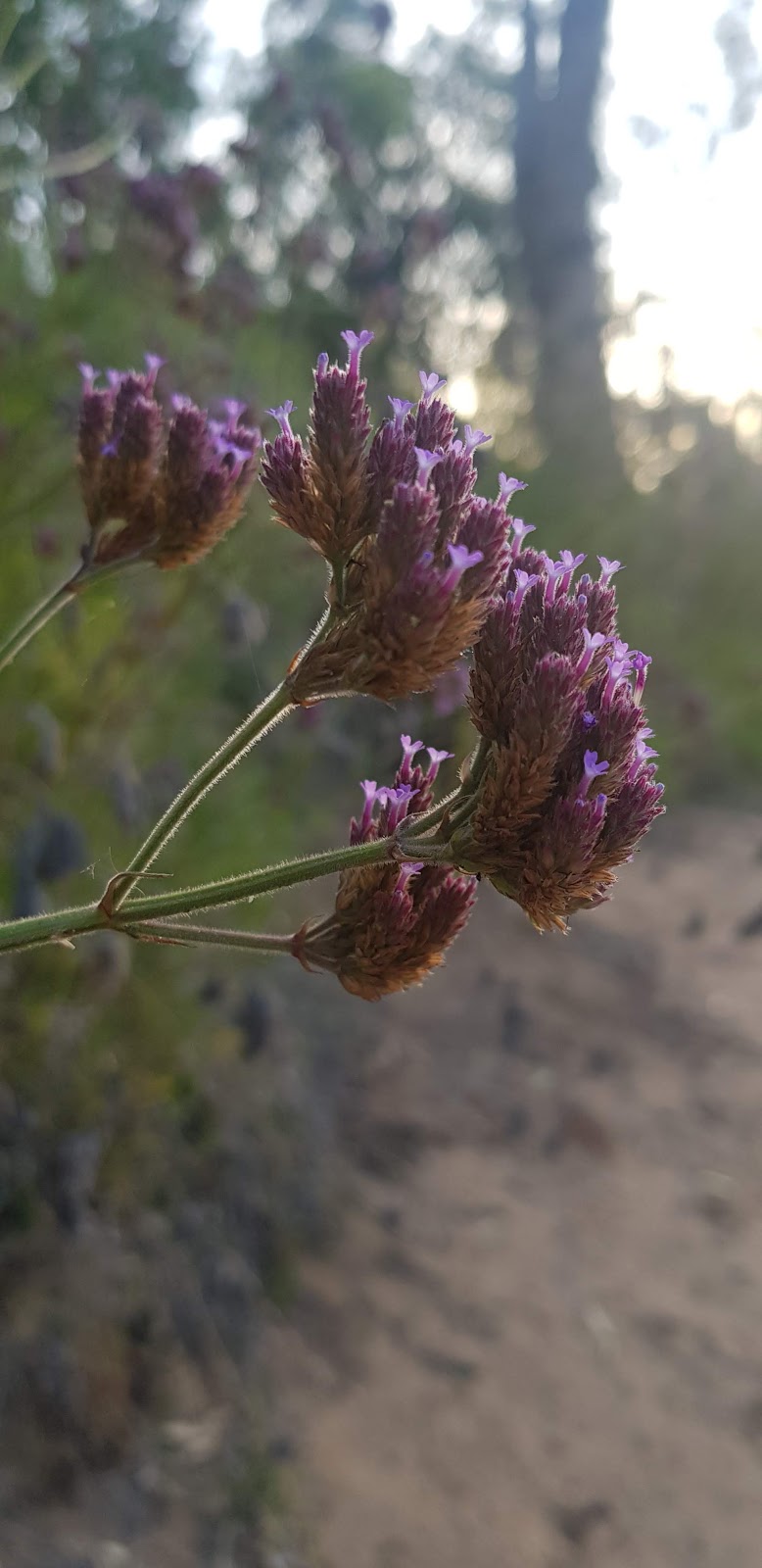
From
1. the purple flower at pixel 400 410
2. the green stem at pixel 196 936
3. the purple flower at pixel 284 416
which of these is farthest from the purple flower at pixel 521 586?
the green stem at pixel 196 936

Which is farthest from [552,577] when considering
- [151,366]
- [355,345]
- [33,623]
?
[151,366]

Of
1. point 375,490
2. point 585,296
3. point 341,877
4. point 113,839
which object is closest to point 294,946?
point 341,877

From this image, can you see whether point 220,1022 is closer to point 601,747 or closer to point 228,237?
point 601,747

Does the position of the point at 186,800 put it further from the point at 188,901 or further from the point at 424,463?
the point at 424,463

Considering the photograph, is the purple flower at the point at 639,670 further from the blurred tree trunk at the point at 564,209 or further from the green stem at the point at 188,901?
the blurred tree trunk at the point at 564,209

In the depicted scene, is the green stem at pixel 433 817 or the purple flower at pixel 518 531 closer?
the green stem at pixel 433 817

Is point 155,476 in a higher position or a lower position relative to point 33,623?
higher

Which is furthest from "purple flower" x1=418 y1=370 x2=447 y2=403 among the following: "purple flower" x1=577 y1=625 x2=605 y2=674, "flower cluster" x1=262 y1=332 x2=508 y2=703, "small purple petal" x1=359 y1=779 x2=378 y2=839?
"small purple petal" x1=359 y1=779 x2=378 y2=839
